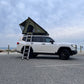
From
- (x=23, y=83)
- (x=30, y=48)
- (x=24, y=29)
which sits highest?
(x=24, y=29)

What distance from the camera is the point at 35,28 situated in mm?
20125

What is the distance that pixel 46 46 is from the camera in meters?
10.5

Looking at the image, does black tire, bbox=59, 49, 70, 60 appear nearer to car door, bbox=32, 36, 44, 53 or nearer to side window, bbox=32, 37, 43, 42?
car door, bbox=32, 36, 44, 53

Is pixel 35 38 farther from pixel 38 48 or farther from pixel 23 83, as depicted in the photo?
pixel 23 83

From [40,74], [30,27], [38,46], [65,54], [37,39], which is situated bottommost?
[40,74]

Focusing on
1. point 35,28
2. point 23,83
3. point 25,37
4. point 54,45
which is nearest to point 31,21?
point 35,28

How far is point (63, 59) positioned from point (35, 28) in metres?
11.0

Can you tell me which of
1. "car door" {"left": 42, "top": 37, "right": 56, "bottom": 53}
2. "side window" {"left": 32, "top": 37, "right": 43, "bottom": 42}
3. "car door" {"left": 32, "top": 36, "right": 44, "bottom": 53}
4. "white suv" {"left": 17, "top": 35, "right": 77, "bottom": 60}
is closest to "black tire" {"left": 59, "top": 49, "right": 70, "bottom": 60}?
"white suv" {"left": 17, "top": 35, "right": 77, "bottom": 60}

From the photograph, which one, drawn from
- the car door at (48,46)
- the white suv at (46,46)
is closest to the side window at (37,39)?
the white suv at (46,46)

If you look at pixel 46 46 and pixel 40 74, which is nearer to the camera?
pixel 40 74

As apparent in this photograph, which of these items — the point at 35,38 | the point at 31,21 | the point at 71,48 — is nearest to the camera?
the point at 71,48

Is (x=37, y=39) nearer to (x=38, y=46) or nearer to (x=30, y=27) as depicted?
(x=38, y=46)

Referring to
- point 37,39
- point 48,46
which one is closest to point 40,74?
point 48,46

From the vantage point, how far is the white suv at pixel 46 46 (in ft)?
33.4
